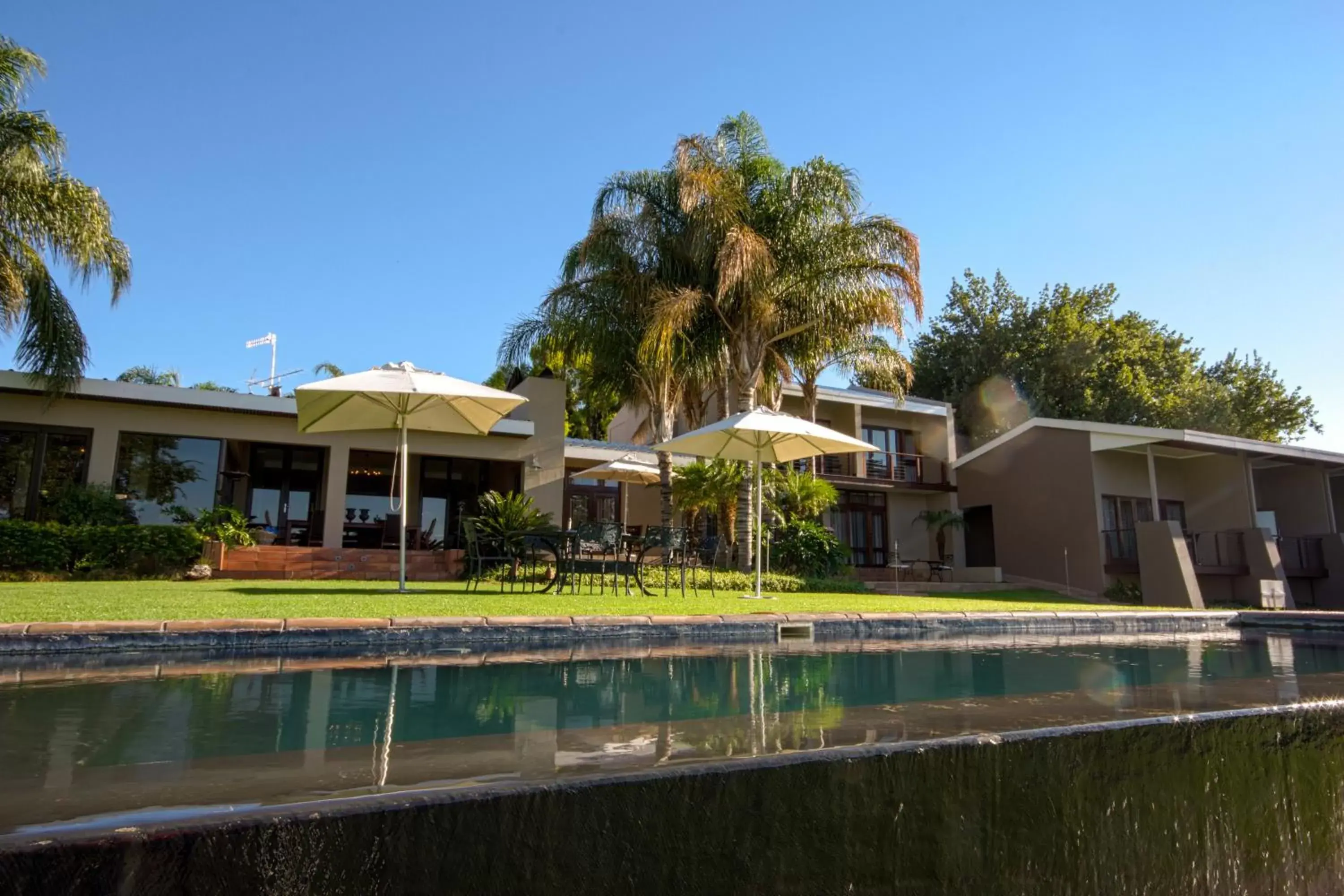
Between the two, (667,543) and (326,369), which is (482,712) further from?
(326,369)

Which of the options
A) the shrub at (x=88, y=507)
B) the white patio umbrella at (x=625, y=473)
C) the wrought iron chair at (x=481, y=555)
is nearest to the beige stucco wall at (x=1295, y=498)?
the white patio umbrella at (x=625, y=473)

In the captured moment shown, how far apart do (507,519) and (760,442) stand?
4347mm

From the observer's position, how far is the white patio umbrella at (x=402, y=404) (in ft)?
32.1

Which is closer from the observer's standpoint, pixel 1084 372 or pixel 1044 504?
pixel 1044 504

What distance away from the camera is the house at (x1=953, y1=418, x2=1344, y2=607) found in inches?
736

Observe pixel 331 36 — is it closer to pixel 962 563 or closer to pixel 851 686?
pixel 851 686

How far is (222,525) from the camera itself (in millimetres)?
14031

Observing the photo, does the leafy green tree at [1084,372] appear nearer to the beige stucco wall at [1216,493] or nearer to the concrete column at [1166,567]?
the beige stucco wall at [1216,493]

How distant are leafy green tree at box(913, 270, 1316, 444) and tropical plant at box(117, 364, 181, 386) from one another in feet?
117

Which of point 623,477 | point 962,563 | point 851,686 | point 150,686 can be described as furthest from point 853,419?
point 150,686

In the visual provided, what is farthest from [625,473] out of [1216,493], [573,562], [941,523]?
[1216,493]

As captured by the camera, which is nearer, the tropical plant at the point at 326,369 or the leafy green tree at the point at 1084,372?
the leafy green tree at the point at 1084,372

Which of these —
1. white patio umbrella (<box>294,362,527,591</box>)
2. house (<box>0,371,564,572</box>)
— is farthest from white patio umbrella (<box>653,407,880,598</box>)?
house (<box>0,371,564,572</box>)

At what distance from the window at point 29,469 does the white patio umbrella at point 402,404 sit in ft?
22.5
